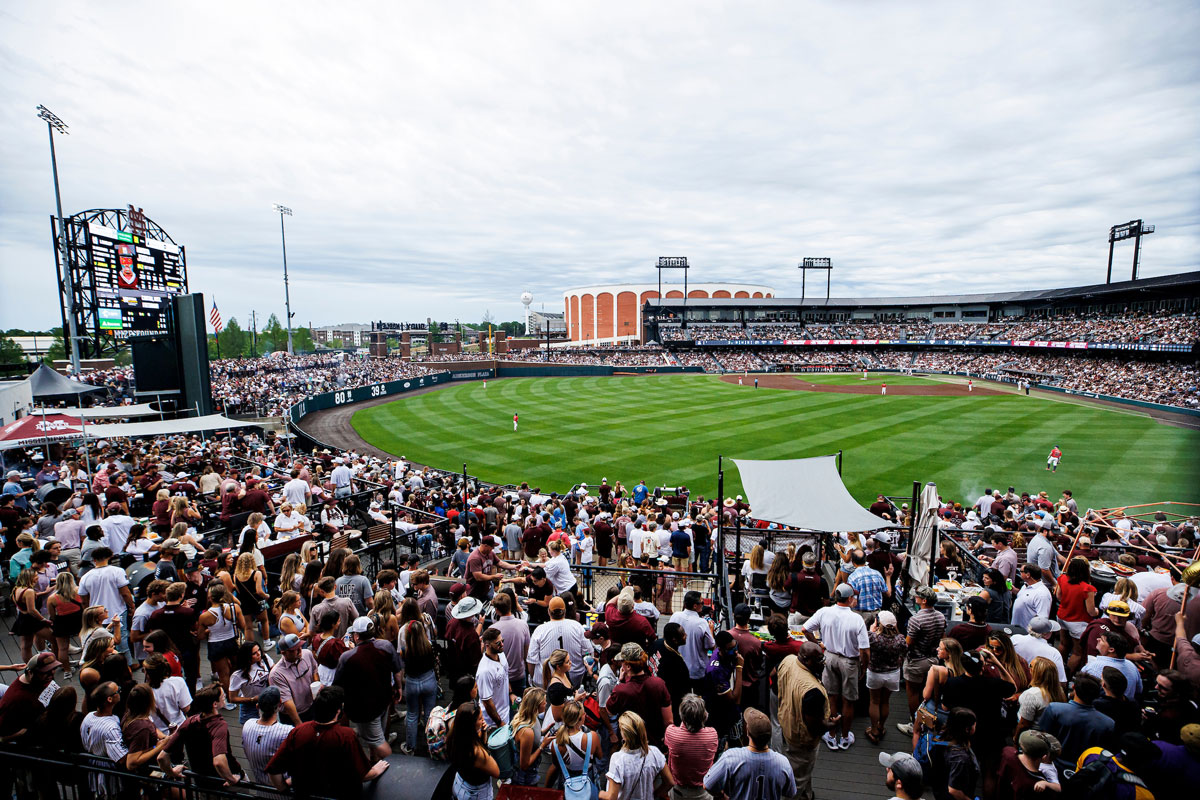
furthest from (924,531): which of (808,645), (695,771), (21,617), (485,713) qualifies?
(21,617)

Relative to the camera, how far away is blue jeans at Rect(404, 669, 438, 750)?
5.16m

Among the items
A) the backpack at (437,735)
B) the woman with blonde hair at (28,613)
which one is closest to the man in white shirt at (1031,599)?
the backpack at (437,735)

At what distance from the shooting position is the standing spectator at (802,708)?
14.2 ft

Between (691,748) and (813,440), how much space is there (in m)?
25.6

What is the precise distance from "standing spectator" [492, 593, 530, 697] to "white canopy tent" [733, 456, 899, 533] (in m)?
4.40

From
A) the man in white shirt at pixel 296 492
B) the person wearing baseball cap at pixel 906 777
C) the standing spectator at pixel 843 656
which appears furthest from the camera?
the man in white shirt at pixel 296 492

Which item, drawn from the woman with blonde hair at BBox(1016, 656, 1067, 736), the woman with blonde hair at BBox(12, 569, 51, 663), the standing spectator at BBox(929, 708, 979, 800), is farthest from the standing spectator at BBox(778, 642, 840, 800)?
the woman with blonde hair at BBox(12, 569, 51, 663)

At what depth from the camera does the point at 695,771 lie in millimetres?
4035

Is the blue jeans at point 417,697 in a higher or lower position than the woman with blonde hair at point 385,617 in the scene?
lower

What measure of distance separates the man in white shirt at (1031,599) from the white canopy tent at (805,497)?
6.69 feet

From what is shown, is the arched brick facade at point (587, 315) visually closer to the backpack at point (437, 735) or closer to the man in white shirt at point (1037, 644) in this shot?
the man in white shirt at point (1037, 644)

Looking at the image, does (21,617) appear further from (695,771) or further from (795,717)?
(795,717)

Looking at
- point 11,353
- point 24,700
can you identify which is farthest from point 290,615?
point 11,353

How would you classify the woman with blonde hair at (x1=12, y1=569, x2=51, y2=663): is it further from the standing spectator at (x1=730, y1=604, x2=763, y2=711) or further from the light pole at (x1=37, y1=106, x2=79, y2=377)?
the light pole at (x1=37, y1=106, x2=79, y2=377)
